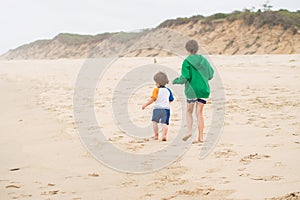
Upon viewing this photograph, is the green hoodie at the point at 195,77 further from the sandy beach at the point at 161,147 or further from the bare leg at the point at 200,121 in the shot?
the sandy beach at the point at 161,147

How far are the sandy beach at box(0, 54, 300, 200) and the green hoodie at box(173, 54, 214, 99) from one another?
620mm

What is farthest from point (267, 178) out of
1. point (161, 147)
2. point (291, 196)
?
point (161, 147)

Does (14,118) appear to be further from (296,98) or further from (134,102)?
(296,98)

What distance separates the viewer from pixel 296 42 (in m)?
23.7

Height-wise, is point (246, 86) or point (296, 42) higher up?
point (296, 42)

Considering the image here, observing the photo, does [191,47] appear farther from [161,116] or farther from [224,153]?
[224,153]

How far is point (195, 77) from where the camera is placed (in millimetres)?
5867

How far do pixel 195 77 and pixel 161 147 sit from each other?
1108 millimetres

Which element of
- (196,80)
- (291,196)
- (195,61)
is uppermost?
(195,61)

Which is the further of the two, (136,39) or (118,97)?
(136,39)

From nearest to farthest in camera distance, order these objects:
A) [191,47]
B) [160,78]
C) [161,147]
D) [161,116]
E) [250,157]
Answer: [250,157]
[161,147]
[191,47]
[161,116]
[160,78]

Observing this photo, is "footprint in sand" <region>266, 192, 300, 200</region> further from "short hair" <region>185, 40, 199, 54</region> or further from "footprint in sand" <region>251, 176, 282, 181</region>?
"short hair" <region>185, 40, 199, 54</region>

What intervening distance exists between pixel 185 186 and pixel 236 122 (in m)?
2.92

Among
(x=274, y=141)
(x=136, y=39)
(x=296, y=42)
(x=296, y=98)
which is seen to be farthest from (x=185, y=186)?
(x=136, y=39)
